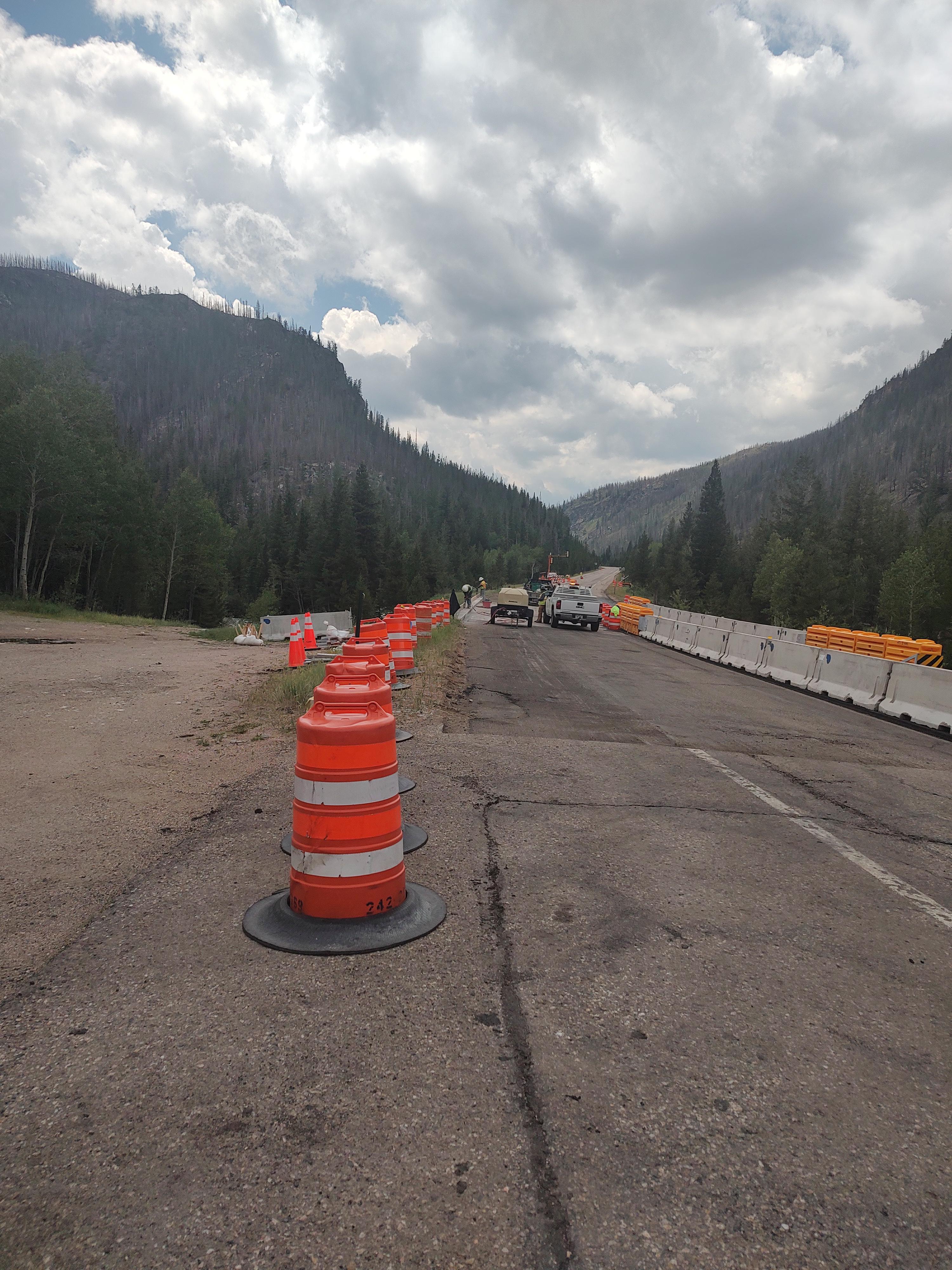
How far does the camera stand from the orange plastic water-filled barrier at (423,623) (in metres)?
20.3

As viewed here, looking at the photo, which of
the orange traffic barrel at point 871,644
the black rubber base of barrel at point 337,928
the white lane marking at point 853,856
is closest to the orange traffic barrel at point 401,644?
the white lane marking at point 853,856

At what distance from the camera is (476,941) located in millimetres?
3490

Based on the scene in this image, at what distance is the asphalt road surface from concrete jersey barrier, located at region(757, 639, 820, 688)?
421 inches

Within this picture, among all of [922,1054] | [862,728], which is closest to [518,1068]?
[922,1054]

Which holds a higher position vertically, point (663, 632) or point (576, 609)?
point (576, 609)

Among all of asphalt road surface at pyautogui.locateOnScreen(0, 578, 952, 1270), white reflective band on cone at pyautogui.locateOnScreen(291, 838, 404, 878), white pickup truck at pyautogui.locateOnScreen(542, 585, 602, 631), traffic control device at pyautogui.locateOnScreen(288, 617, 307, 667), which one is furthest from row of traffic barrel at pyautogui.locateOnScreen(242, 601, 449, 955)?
white pickup truck at pyautogui.locateOnScreen(542, 585, 602, 631)

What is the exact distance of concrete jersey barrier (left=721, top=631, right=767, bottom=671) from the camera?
18.0m

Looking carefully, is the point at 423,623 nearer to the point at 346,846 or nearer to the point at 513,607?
the point at 513,607

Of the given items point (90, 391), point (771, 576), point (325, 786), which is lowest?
point (325, 786)

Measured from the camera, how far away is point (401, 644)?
13141mm

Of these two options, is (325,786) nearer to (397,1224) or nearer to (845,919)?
(397,1224)

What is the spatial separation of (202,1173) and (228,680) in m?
11.2

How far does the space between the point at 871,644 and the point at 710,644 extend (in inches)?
180

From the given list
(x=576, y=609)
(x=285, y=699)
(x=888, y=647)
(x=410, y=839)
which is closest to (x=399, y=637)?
(x=285, y=699)
